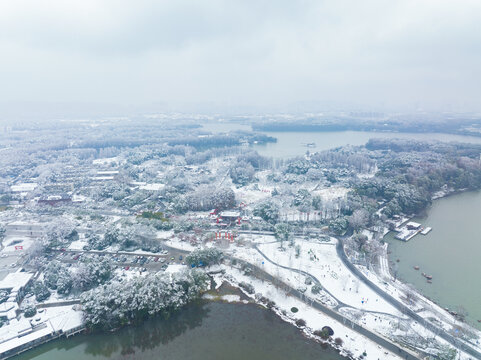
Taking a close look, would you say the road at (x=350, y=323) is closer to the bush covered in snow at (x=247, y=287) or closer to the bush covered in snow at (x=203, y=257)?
the bush covered in snow at (x=247, y=287)

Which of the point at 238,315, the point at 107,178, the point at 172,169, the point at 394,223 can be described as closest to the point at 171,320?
the point at 238,315

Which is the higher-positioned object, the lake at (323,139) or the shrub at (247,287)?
the lake at (323,139)

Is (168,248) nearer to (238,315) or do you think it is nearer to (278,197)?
(238,315)

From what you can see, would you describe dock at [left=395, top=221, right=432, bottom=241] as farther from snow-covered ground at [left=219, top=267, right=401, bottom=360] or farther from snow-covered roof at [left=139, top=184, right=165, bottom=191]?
snow-covered roof at [left=139, top=184, right=165, bottom=191]

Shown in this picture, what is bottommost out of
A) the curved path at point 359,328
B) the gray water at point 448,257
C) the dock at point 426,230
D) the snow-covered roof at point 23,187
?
the curved path at point 359,328

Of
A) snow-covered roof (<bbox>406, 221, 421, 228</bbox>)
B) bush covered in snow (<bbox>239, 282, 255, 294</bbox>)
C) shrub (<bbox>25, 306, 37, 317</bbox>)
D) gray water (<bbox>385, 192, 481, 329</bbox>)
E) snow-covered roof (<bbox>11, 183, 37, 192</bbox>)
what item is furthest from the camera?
snow-covered roof (<bbox>11, 183, 37, 192</bbox>)

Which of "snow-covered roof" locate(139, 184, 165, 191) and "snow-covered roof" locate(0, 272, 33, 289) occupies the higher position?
"snow-covered roof" locate(139, 184, 165, 191)

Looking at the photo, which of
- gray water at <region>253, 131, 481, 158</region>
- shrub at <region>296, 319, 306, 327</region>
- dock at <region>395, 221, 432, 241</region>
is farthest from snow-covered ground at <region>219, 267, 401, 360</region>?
gray water at <region>253, 131, 481, 158</region>

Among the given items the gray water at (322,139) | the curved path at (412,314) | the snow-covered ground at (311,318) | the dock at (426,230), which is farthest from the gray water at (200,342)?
the gray water at (322,139)
